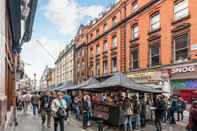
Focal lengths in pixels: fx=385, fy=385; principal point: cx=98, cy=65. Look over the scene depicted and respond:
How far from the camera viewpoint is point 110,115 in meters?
19.7

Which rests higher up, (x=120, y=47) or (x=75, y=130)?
(x=120, y=47)

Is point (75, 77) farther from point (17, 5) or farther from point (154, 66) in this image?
point (17, 5)

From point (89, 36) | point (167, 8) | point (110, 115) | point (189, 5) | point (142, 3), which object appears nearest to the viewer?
point (110, 115)

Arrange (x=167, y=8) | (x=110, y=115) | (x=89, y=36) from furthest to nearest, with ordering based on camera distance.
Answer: (x=89, y=36) → (x=167, y=8) → (x=110, y=115)

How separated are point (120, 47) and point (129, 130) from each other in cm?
2341

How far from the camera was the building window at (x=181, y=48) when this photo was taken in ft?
88.6

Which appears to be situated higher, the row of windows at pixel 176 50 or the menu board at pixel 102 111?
the row of windows at pixel 176 50

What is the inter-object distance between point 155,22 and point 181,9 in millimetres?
4607

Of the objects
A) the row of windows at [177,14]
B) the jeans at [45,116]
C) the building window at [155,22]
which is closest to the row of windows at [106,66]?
the building window at [155,22]

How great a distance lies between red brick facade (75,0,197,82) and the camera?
27139 mm

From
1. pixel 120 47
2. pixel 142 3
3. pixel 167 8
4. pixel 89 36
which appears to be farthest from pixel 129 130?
pixel 89 36

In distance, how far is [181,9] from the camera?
2770 cm

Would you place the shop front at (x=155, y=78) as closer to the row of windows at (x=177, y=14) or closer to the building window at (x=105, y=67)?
the row of windows at (x=177, y=14)

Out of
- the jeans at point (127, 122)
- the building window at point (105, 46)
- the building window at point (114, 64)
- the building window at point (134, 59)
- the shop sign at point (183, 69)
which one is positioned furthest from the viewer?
the building window at point (105, 46)
